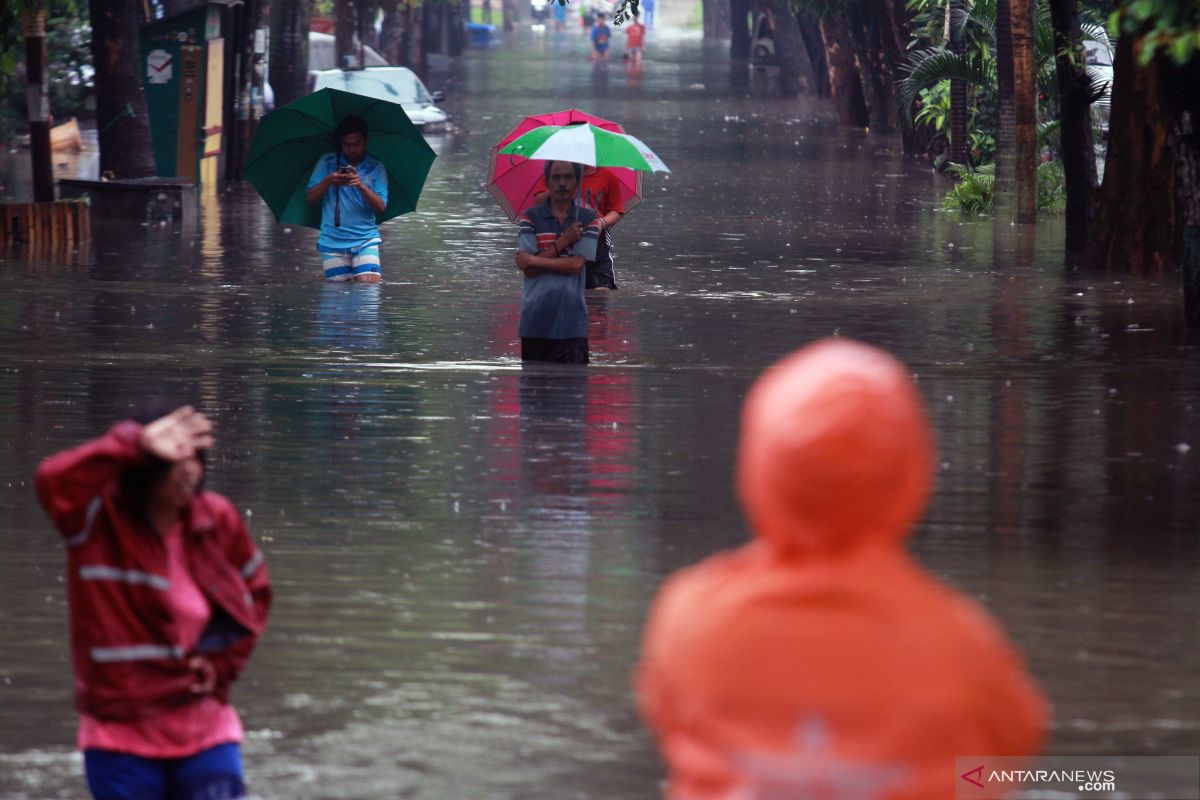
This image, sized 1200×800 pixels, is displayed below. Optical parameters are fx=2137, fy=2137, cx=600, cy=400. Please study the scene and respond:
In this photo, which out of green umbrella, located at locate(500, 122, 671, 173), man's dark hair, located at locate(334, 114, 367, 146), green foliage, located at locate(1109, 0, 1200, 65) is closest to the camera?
green foliage, located at locate(1109, 0, 1200, 65)

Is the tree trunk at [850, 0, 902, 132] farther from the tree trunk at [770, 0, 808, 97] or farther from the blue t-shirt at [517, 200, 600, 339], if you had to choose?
the blue t-shirt at [517, 200, 600, 339]

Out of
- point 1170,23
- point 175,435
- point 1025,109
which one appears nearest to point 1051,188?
point 1025,109

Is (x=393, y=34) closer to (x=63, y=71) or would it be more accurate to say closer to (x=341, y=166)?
(x=63, y=71)

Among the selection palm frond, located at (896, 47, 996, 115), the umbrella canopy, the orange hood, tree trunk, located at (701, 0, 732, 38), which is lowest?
the orange hood

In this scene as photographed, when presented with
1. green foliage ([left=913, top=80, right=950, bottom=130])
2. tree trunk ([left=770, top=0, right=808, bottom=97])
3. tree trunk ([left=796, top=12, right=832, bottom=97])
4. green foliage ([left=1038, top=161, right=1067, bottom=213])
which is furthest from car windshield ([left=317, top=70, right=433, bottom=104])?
tree trunk ([left=770, top=0, right=808, bottom=97])

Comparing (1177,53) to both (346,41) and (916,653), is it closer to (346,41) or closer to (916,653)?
(916,653)

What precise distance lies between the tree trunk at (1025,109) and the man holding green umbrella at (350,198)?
7.73 m

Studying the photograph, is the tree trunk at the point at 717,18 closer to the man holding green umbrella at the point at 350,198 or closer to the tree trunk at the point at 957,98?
the tree trunk at the point at 957,98

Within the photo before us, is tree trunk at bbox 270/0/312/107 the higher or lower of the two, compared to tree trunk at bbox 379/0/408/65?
lower

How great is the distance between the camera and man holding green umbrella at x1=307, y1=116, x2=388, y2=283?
15.3 metres

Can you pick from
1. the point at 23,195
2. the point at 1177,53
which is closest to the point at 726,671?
the point at 1177,53

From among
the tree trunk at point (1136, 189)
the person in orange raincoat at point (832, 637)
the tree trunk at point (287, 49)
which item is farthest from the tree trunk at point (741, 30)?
the person in orange raincoat at point (832, 637)

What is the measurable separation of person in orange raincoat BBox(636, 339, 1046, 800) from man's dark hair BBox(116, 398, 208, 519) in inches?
58.8

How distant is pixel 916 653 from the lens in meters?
2.42
